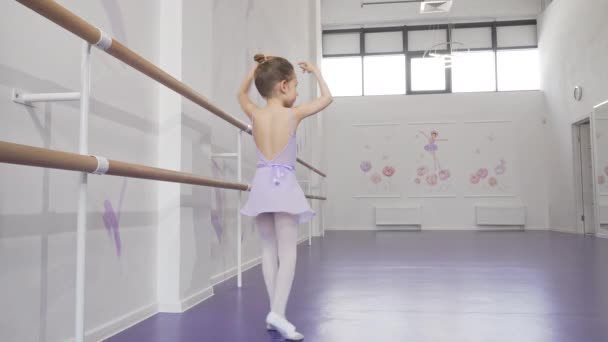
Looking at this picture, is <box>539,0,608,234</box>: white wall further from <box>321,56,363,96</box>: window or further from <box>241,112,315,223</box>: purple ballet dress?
<box>241,112,315,223</box>: purple ballet dress

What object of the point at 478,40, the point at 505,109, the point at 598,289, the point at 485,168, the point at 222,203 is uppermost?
the point at 478,40

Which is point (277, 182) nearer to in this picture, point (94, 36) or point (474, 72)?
point (94, 36)

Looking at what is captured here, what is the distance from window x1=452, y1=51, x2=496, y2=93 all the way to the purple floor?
5930 mm

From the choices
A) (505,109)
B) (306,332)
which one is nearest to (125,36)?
(306,332)

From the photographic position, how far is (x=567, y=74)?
24.5 feet

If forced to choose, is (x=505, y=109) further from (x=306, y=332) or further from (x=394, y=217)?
(x=306, y=332)

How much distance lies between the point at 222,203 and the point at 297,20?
12.0 feet

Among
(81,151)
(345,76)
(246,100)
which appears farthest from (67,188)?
(345,76)

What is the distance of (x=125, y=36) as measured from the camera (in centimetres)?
179

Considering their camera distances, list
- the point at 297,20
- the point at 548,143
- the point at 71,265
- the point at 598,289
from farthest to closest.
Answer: the point at 548,143, the point at 297,20, the point at 598,289, the point at 71,265

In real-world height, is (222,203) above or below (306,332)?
above

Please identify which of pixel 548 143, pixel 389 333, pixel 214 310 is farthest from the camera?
pixel 548 143

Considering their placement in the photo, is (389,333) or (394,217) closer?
(389,333)

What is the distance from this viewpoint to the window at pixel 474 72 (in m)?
9.06
